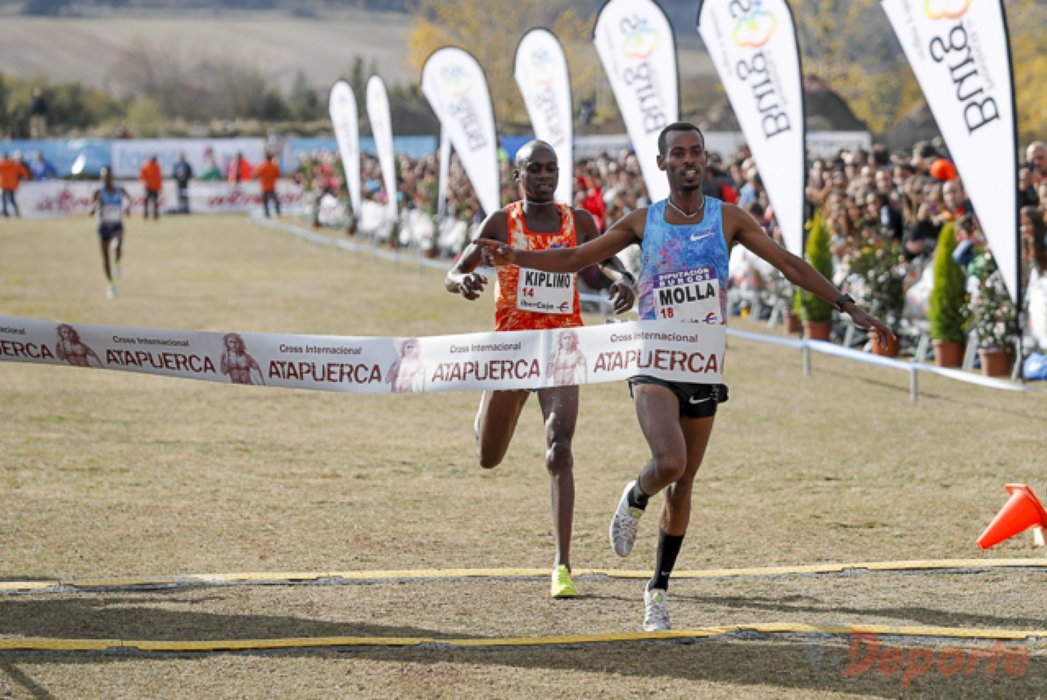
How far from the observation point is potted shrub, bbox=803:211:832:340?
1759 cm

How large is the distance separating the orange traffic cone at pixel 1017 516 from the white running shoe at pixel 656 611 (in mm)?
1981

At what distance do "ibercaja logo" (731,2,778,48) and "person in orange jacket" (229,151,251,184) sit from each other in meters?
37.5

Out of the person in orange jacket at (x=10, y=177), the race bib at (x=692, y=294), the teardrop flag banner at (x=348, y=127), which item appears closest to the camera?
the race bib at (x=692, y=294)

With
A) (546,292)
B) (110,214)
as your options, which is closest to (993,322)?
(546,292)

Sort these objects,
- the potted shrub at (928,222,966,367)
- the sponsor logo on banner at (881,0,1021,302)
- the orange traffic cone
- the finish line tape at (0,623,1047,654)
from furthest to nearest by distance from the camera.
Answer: the potted shrub at (928,222,966,367) < the sponsor logo on banner at (881,0,1021,302) < the orange traffic cone < the finish line tape at (0,623,1047,654)

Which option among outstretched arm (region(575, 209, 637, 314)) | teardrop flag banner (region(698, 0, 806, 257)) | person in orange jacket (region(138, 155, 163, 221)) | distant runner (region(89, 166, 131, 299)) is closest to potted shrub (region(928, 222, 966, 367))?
teardrop flag banner (region(698, 0, 806, 257))

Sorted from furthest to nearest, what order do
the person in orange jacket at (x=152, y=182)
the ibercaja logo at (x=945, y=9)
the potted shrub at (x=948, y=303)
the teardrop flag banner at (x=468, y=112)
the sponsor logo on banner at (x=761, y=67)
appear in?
the person in orange jacket at (x=152, y=182)
the teardrop flag banner at (x=468, y=112)
the sponsor logo on banner at (x=761, y=67)
the potted shrub at (x=948, y=303)
the ibercaja logo at (x=945, y=9)

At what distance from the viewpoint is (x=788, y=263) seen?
6.75 meters

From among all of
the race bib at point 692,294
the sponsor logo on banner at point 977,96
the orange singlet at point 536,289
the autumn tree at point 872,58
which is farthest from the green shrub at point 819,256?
the autumn tree at point 872,58

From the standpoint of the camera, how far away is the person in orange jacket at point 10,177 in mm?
46781

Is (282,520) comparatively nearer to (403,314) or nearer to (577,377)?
(577,377)

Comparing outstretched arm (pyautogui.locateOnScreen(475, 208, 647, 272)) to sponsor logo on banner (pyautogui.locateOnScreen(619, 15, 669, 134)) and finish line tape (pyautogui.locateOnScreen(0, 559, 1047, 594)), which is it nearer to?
finish line tape (pyautogui.locateOnScreen(0, 559, 1047, 594))

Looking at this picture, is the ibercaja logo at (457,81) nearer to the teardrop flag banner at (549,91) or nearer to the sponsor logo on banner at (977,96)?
the teardrop flag banner at (549,91)

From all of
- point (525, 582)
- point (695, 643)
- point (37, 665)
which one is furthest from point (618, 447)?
point (37, 665)
